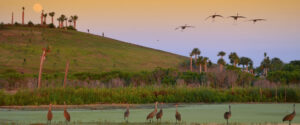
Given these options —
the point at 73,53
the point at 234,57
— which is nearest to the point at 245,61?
the point at 234,57

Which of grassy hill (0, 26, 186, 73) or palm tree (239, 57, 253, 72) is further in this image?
palm tree (239, 57, 253, 72)

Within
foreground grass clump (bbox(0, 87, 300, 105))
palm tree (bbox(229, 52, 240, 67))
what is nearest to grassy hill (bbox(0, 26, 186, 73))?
palm tree (bbox(229, 52, 240, 67))

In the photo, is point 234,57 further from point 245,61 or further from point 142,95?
point 142,95

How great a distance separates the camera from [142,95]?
33.2 metres

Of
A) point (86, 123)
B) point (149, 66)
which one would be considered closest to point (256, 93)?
point (86, 123)

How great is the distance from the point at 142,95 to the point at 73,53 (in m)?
48.6

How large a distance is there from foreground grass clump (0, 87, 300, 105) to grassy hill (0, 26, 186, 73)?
3349cm

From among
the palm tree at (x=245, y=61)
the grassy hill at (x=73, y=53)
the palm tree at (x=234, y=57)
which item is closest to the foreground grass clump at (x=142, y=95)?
the grassy hill at (x=73, y=53)

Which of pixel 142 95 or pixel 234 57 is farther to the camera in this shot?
pixel 234 57

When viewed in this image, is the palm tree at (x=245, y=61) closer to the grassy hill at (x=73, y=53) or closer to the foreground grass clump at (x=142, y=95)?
the grassy hill at (x=73, y=53)

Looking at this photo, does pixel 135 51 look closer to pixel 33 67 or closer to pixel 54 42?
pixel 54 42

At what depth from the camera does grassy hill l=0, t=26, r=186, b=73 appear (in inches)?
2790

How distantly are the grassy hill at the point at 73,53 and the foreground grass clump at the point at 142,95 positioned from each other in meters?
33.5

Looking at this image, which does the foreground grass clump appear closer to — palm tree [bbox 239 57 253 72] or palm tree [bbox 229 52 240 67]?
palm tree [bbox 229 52 240 67]
